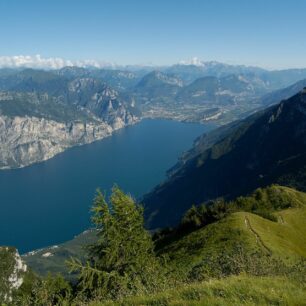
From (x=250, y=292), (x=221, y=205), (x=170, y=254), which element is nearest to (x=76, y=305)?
(x=250, y=292)

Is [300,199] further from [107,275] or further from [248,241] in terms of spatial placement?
[107,275]

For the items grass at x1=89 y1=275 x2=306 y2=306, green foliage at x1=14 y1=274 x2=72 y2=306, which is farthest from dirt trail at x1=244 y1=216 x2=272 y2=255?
grass at x1=89 y1=275 x2=306 y2=306

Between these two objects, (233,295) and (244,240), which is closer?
(233,295)

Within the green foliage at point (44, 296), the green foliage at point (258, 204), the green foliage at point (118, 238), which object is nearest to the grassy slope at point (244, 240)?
the green foliage at point (118, 238)

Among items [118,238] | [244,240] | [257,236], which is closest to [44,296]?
[118,238]

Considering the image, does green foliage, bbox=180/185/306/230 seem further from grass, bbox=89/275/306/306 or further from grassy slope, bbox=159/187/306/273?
grass, bbox=89/275/306/306

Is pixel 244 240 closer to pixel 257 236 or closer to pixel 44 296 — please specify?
pixel 257 236

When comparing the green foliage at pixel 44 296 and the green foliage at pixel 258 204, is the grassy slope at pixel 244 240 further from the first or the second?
the green foliage at pixel 258 204

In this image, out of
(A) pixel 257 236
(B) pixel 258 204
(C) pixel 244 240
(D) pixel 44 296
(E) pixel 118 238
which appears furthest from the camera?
(B) pixel 258 204

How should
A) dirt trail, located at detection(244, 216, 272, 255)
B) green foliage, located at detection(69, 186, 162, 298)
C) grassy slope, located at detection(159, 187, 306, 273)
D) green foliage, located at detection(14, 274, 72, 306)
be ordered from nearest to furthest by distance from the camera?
green foliage, located at detection(14, 274, 72, 306), green foliage, located at detection(69, 186, 162, 298), dirt trail, located at detection(244, 216, 272, 255), grassy slope, located at detection(159, 187, 306, 273)
